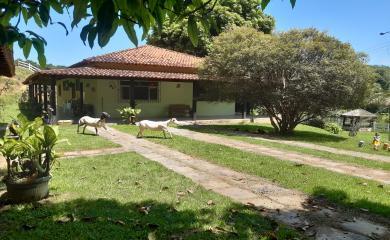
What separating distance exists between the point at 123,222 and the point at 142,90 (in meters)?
18.7

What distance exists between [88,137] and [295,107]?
937cm

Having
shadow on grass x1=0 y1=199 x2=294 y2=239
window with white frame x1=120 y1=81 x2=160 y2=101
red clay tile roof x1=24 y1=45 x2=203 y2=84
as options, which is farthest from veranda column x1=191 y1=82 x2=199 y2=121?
shadow on grass x1=0 y1=199 x2=294 y2=239

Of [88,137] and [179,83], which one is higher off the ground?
[179,83]

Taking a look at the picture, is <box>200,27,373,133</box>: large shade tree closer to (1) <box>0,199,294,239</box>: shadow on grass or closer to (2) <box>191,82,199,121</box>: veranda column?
(2) <box>191,82,199,121</box>: veranda column

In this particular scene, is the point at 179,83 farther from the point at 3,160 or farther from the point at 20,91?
the point at 20,91

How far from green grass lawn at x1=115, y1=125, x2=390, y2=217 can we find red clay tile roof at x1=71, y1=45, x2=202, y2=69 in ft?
40.1

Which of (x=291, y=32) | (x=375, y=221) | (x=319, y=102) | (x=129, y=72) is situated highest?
(x=291, y=32)

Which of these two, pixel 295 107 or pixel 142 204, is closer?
pixel 142 204

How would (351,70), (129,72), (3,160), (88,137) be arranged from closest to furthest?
(3,160), (88,137), (351,70), (129,72)

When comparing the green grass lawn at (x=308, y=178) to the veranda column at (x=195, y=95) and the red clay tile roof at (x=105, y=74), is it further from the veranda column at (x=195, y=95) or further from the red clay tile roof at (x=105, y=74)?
the veranda column at (x=195, y=95)

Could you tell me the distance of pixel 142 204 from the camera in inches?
219

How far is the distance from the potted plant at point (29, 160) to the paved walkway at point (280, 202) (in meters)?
2.72

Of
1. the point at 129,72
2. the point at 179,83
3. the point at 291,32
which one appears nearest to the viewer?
the point at 291,32

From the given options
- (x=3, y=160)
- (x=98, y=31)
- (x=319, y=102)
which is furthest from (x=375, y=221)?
(x=319, y=102)
